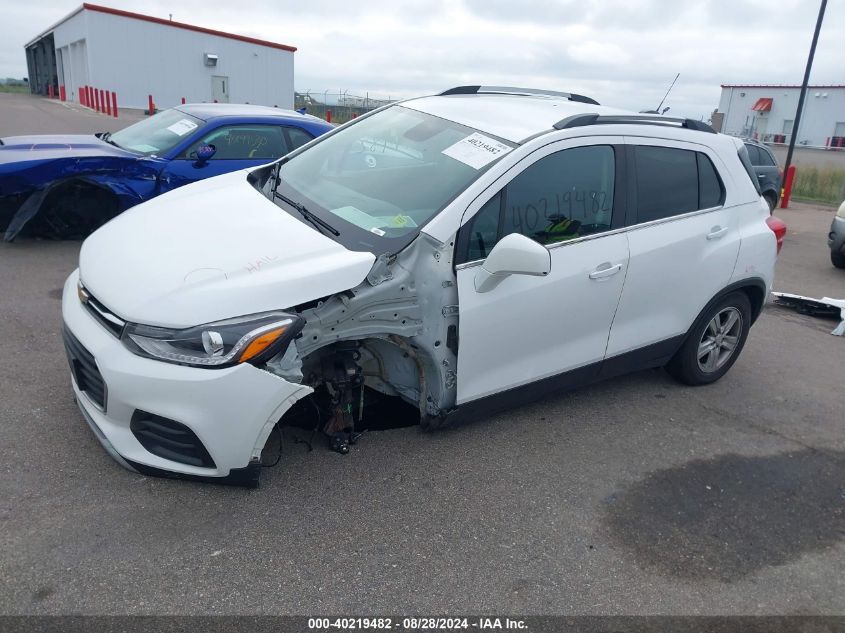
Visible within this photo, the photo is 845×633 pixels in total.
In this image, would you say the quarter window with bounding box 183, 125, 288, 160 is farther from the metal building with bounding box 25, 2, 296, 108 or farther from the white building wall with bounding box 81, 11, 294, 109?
the white building wall with bounding box 81, 11, 294, 109

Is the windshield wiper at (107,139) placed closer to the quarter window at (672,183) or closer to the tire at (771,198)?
the quarter window at (672,183)

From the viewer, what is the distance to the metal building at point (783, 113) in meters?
42.1

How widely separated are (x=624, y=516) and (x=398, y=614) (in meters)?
1.35

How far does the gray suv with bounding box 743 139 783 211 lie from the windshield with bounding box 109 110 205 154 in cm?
1033

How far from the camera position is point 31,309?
17.0 feet

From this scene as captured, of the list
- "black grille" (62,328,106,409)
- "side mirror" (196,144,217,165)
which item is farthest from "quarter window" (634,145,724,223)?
"side mirror" (196,144,217,165)

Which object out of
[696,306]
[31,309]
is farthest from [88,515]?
[696,306]

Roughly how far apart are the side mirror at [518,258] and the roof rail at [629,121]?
889mm

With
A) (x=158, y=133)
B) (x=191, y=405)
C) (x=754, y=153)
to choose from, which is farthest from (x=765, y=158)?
(x=191, y=405)

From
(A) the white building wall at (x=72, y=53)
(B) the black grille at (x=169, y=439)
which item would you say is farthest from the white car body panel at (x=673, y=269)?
(A) the white building wall at (x=72, y=53)

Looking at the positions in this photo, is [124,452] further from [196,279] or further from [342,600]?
[342,600]

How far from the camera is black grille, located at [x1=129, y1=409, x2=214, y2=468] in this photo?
2863mm

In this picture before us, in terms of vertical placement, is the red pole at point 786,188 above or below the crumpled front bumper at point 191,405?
below

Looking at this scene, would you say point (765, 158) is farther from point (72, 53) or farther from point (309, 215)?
point (72, 53)
